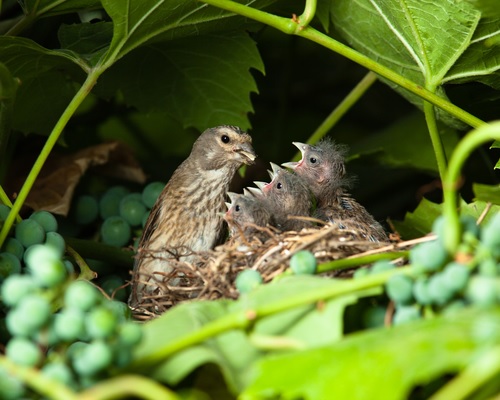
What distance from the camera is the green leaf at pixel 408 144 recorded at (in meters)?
3.51

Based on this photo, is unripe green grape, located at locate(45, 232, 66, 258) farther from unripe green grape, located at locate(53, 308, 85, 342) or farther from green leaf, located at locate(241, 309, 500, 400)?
green leaf, located at locate(241, 309, 500, 400)

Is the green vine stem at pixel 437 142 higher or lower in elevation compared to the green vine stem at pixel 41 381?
higher

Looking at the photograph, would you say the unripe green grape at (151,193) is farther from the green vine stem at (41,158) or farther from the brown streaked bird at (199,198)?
→ the green vine stem at (41,158)

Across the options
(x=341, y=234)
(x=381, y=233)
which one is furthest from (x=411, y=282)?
(x=381, y=233)

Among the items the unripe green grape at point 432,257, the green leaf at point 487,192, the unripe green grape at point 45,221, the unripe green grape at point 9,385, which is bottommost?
the unripe green grape at point 9,385

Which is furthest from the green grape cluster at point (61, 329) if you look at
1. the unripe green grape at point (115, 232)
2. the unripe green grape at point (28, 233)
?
the unripe green grape at point (115, 232)

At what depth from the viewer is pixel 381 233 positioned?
115 inches

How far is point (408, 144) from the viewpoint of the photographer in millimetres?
3818

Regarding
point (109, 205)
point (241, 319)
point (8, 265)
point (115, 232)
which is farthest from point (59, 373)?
point (109, 205)

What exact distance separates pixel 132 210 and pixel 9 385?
6.04ft

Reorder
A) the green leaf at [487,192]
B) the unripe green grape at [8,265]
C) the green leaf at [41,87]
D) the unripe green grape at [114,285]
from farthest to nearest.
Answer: the unripe green grape at [114,285] → the green leaf at [41,87] → the unripe green grape at [8,265] → the green leaf at [487,192]

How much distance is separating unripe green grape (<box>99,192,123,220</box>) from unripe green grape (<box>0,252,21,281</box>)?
92cm

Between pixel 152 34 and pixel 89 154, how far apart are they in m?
0.80

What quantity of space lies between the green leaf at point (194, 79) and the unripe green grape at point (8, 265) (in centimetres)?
102
